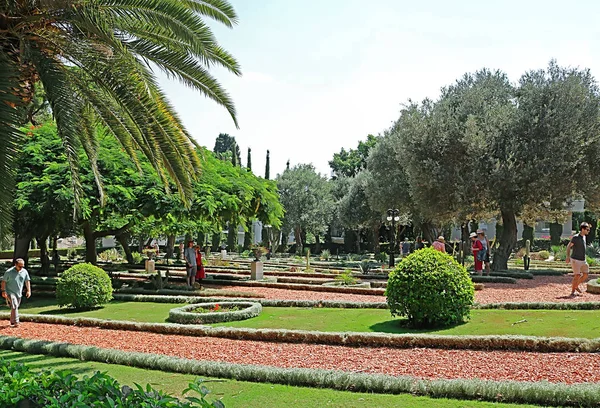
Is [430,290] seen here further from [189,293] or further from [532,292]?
[189,293]

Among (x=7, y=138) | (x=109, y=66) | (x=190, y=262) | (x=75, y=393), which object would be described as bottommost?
(x=75, y=393)

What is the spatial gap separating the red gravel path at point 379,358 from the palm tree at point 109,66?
267 centimetres

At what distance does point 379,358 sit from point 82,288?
389 inches

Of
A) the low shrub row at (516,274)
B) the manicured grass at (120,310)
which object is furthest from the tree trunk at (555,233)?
the manicured grass at (120,310)

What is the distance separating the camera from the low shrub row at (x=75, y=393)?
3.83 meters

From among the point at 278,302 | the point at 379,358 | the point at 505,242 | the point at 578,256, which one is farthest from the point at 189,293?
the point at 505,242

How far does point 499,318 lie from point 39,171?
14.1 m

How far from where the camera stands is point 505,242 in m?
24.3

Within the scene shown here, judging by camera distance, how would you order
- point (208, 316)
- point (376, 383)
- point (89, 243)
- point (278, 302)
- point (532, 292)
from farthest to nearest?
1. point (89, 243)
2. point (532, 292)
3. point (278, 302)
4. point (208, 316)
5. point (376, 383)

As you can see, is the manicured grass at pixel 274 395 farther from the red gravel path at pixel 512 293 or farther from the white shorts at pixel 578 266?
the white shorts at pixel 578 266

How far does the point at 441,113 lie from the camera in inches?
947

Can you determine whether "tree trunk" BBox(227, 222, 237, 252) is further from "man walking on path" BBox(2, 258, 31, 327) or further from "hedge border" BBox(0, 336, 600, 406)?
"hedge border" BBox(0, 336, 600, 406)

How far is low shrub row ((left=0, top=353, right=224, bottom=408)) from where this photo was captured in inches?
151

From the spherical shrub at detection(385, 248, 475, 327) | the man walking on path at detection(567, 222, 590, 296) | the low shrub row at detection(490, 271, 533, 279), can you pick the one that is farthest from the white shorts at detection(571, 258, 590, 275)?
the low shrub row at detection(490, 271, 533, 279)
